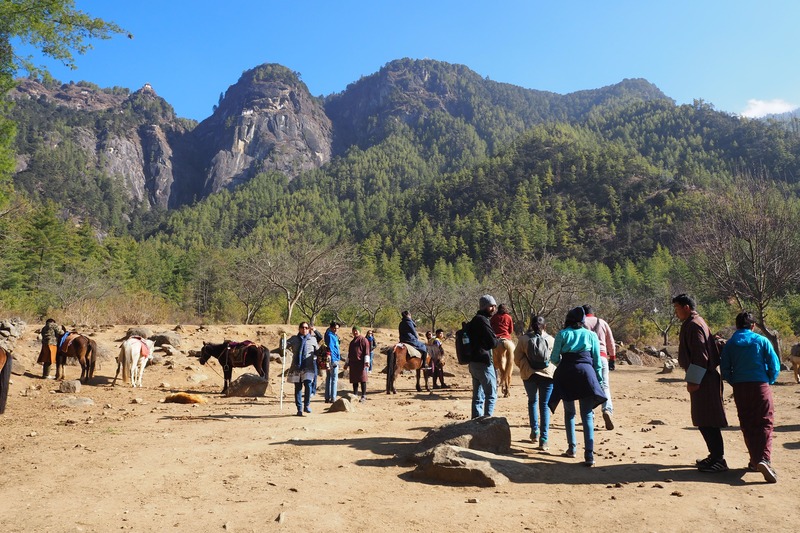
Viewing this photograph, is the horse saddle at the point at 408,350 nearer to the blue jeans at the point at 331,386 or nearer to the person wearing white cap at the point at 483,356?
the blue jeans at the point at 331,386

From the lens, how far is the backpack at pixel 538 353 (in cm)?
714

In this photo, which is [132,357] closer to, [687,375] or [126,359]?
[126,359]

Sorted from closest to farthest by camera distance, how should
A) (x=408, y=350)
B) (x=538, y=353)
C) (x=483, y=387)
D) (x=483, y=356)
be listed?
(x=538, y=353) → (x=483, y=356) → (x=483, y=387) → (x=408, y=350)

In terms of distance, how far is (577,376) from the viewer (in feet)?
20.4

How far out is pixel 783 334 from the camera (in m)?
34.3

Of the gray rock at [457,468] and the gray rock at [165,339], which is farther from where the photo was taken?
the gray rock at [165,339]

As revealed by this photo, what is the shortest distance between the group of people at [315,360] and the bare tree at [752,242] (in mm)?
15438

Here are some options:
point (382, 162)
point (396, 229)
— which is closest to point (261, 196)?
point (382, 162)

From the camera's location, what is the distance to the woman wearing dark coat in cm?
618

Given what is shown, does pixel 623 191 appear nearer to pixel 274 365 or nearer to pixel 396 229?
pixel 396 229

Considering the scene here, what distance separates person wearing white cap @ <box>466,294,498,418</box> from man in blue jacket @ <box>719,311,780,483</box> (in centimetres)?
283

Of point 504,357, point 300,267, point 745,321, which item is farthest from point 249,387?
point 300,267

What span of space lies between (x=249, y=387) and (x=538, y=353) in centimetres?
896

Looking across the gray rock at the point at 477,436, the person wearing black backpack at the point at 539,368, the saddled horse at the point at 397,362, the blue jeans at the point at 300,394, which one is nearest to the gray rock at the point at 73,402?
the blue jeans at the point at 300,394
